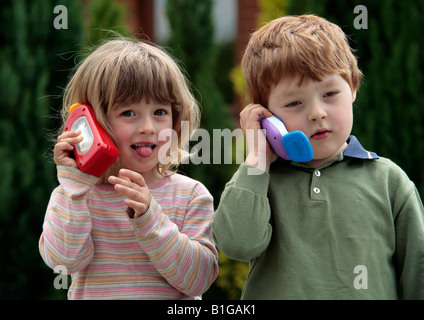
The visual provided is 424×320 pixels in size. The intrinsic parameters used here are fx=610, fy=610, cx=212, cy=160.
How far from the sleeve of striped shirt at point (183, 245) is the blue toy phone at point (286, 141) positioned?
42 centimetres

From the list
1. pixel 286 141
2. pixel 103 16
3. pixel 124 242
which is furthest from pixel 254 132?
pixel 103 16

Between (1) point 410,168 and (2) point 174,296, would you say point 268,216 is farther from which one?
(1) point 410,168

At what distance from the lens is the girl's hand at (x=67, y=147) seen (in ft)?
7.27

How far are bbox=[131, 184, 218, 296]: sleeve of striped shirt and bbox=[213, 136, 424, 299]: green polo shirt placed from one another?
0.59 ft

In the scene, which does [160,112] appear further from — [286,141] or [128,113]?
[286,141]

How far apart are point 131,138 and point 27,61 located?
7.99 feet

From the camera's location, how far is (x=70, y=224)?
215 cm

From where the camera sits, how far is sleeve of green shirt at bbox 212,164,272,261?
2.02 m

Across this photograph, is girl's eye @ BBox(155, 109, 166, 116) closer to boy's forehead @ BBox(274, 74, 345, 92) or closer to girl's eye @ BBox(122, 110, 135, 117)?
girl's eye @ BBox(122, 110, 135, 117)

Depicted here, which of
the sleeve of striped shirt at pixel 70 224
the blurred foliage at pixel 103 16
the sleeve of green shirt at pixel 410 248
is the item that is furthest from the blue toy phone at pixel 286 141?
the blurred foliage at pixel 103 16

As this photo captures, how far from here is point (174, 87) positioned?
2.34 metres

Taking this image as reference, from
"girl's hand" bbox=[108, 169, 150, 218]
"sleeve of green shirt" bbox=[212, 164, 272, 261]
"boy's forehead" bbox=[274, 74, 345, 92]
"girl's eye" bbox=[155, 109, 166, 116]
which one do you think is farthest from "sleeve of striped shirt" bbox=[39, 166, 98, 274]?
"boy's forehead" bbox=[274, 74, 345, 92]

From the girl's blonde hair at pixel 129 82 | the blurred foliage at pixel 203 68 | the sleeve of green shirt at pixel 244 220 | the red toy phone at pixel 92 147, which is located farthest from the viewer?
the blurred foliage at pixel 203 68

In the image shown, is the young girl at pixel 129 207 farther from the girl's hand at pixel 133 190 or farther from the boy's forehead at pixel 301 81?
the boy's forehead at pixel 301 81
